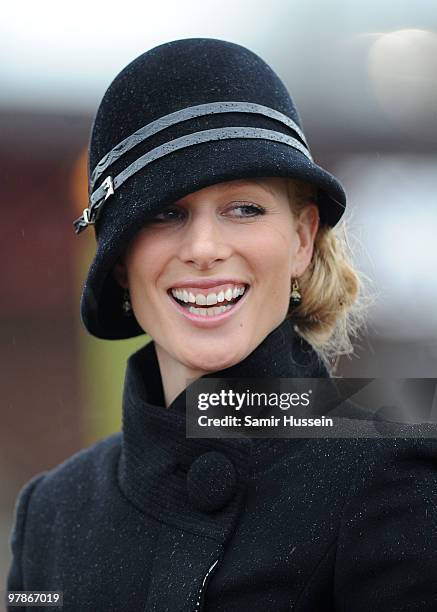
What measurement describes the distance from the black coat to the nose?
0.20 m

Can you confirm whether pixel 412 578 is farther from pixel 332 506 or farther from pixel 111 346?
pixel 111 346

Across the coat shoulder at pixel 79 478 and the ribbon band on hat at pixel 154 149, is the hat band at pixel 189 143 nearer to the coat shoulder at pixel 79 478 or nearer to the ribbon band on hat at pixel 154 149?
the ribbon band on hat at pixel 154 149

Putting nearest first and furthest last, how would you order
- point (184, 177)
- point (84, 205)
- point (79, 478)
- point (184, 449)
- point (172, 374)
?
point (184, 177) < point (184, 449) < point (172, 374) < point (79, 478) < point (84, 205)

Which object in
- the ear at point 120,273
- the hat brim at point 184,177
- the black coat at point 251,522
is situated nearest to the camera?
the black coat at point 251,522

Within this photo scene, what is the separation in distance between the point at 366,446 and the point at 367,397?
290 millimetres

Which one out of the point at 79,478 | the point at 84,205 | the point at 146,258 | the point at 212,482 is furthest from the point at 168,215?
the point at 84,205

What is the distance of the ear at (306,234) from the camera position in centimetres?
169

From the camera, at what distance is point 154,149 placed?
151cm

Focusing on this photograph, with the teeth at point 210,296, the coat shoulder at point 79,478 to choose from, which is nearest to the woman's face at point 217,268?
the teeth at point 210,296

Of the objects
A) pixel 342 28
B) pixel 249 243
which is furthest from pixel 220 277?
pixel 342 28

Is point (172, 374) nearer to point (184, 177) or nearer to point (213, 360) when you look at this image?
point (213, 360)

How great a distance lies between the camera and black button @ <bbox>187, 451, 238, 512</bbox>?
4.85 feet

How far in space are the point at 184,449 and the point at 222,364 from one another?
16 cm

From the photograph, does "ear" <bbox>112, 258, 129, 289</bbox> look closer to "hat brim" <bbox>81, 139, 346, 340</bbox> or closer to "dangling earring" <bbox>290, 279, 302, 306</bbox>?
"hat brim" <bbox>81, 139, 346, 340</bbox>
